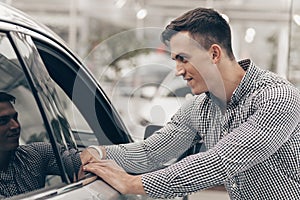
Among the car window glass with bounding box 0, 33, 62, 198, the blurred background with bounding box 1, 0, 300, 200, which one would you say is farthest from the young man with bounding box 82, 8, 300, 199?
the blurred background with bounding box 1, 0, 300, 200

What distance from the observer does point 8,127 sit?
1.93m

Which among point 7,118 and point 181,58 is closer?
point 7,118

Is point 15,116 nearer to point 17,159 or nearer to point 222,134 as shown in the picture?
point 17,159

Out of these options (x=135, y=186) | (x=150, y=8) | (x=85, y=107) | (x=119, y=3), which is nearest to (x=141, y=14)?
(x=150, y=8)

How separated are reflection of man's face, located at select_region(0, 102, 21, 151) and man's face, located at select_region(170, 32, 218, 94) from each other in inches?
31.7

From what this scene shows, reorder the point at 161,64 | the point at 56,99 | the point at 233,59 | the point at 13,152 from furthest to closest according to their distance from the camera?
the point at 161,64 → the point at 233,59 → the point at 56,99 → the point at 13,152

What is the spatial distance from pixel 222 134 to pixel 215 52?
0.33 m

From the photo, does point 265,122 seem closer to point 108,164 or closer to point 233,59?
point 233,59

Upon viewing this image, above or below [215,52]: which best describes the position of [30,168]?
below

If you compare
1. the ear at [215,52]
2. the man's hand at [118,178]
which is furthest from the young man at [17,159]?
the ear at [215,52]

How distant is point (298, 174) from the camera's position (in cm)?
263

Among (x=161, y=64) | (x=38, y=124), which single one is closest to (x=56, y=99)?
(x=38, y=124)

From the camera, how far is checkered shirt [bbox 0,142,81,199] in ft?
5.93

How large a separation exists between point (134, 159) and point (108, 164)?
1.49 ft
